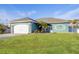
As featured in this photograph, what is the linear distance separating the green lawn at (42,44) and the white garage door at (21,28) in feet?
0.27

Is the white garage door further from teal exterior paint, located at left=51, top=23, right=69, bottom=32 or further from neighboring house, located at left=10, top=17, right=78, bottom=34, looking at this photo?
teal exterior paint, located at left=51, top=23, right=69, bottom=32

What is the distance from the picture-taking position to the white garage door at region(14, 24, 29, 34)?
4062mm

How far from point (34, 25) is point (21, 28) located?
0.21 m

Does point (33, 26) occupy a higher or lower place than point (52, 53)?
A: higher

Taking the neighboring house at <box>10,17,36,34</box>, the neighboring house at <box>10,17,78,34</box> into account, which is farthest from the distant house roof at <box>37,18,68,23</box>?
the neighboring house at <box>10,17,36,34</box>

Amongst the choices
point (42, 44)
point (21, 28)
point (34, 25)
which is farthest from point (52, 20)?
point (21, 28)

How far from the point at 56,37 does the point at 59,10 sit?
405 millimetres

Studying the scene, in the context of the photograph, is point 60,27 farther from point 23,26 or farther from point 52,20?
point 23,26

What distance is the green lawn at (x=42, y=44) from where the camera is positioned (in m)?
3.95

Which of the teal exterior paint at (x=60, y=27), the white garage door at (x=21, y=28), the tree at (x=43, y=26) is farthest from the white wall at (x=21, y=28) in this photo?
the teal exterior paint at (x=60, y=27)

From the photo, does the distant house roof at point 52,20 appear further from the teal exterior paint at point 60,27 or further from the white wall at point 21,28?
the white wall at point 21,28

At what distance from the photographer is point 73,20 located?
398 cm
